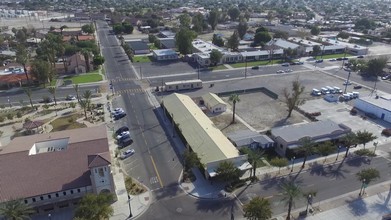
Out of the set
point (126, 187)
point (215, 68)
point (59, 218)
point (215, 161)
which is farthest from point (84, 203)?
point (215, 68)

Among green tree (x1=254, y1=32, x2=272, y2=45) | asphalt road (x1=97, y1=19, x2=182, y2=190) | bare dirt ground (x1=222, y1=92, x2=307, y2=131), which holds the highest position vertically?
green tree (x1=254, y1=32, x2=272, y2=45)

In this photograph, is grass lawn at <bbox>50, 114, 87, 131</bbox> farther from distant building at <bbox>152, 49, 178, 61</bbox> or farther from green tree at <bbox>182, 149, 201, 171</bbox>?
distant building at <bbox>152, 49, 178, 61</bbox>

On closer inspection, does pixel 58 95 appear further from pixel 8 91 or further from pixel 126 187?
pixel 126 187

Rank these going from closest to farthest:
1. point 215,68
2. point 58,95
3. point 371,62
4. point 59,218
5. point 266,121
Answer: point 59,218, point 266,121, point 58,95, point 371,62, point 215,68

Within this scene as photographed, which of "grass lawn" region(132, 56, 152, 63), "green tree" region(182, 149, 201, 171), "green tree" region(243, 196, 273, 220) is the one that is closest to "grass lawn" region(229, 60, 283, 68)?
"grass lawn" region(132, 56, 152, 63)

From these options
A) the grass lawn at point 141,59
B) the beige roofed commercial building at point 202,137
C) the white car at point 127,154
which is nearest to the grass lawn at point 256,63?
the grass lawn at point 141,59

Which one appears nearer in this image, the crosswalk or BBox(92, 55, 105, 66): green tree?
the crosswalk
